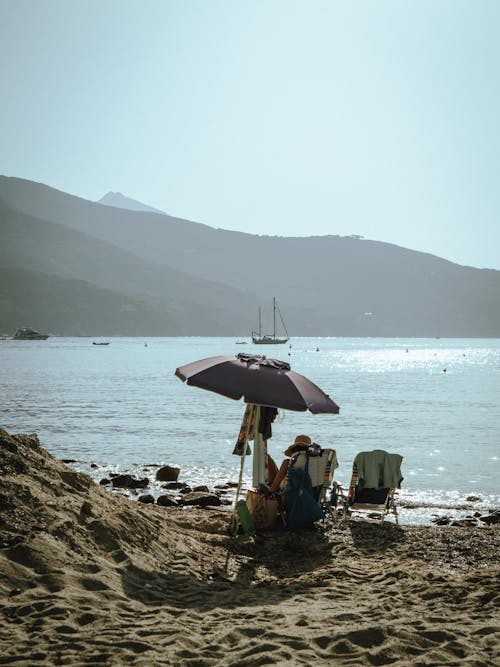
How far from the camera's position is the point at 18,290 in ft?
632

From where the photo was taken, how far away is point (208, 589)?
6.40m

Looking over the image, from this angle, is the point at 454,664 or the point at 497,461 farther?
the point at 497,461

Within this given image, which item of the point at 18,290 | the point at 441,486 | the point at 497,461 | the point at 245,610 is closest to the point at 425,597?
the point at 245,610

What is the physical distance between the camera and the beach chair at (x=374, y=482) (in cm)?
1023

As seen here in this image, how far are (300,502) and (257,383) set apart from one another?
7.06 feet

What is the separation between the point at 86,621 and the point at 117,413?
82.3 feet

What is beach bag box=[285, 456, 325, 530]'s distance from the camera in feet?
29.8

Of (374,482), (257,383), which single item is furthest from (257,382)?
(374,482)

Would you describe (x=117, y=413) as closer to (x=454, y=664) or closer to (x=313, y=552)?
(x=313, y=552)

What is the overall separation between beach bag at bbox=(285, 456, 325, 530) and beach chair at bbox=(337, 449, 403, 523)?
1.32 meters

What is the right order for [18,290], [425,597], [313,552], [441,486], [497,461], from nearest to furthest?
1. [425,597]
2. [313,552]
3. [441,486]
4. [497,461]
5. [18,290]

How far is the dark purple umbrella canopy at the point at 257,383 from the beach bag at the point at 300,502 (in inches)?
50.3

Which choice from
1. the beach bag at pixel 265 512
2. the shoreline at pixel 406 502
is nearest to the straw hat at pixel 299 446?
the beach bag at pixel 265 512

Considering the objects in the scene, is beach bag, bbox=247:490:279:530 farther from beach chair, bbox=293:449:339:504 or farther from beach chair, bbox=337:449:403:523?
beach chair, bbox=337:449:403:523
